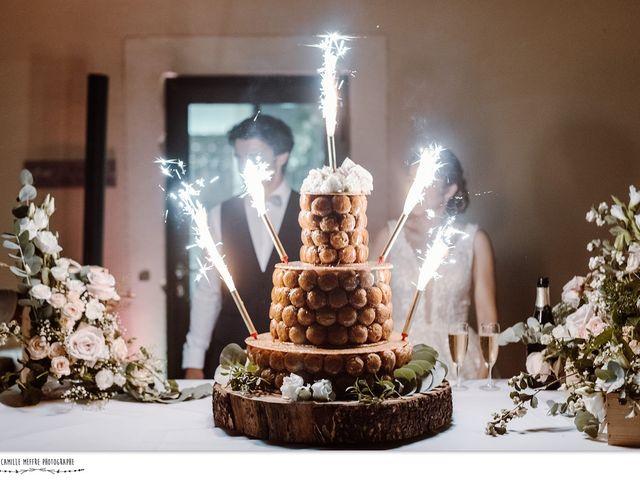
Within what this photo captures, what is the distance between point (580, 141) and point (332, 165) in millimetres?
1353

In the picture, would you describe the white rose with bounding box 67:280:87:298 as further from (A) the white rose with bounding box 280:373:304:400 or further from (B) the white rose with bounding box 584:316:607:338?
(B) the white rose with bounding box 584:316:607:338

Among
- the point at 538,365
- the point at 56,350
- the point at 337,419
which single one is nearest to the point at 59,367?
the point at 56,350

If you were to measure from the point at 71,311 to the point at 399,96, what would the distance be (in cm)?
154

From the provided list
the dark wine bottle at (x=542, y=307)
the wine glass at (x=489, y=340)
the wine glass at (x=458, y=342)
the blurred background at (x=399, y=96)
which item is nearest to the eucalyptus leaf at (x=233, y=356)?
the wine glass at (x=458, y=342)

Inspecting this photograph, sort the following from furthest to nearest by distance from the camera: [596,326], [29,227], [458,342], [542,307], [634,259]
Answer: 1. [542,307]
2. [29,227]
3. [458,342]
4. [596,326]
5. [634,259]

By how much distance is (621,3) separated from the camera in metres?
3.21

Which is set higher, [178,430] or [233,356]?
[233,356]

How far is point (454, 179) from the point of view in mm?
3254

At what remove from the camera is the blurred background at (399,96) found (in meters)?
3.22

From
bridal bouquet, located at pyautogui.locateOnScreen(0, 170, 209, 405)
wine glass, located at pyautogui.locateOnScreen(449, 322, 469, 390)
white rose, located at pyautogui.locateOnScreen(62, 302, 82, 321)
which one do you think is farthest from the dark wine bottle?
white rose, located at pyautogui.locateOnScreen(62, 302, 82, 321)

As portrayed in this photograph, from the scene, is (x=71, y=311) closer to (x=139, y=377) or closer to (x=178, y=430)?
(x=139, y=377)
